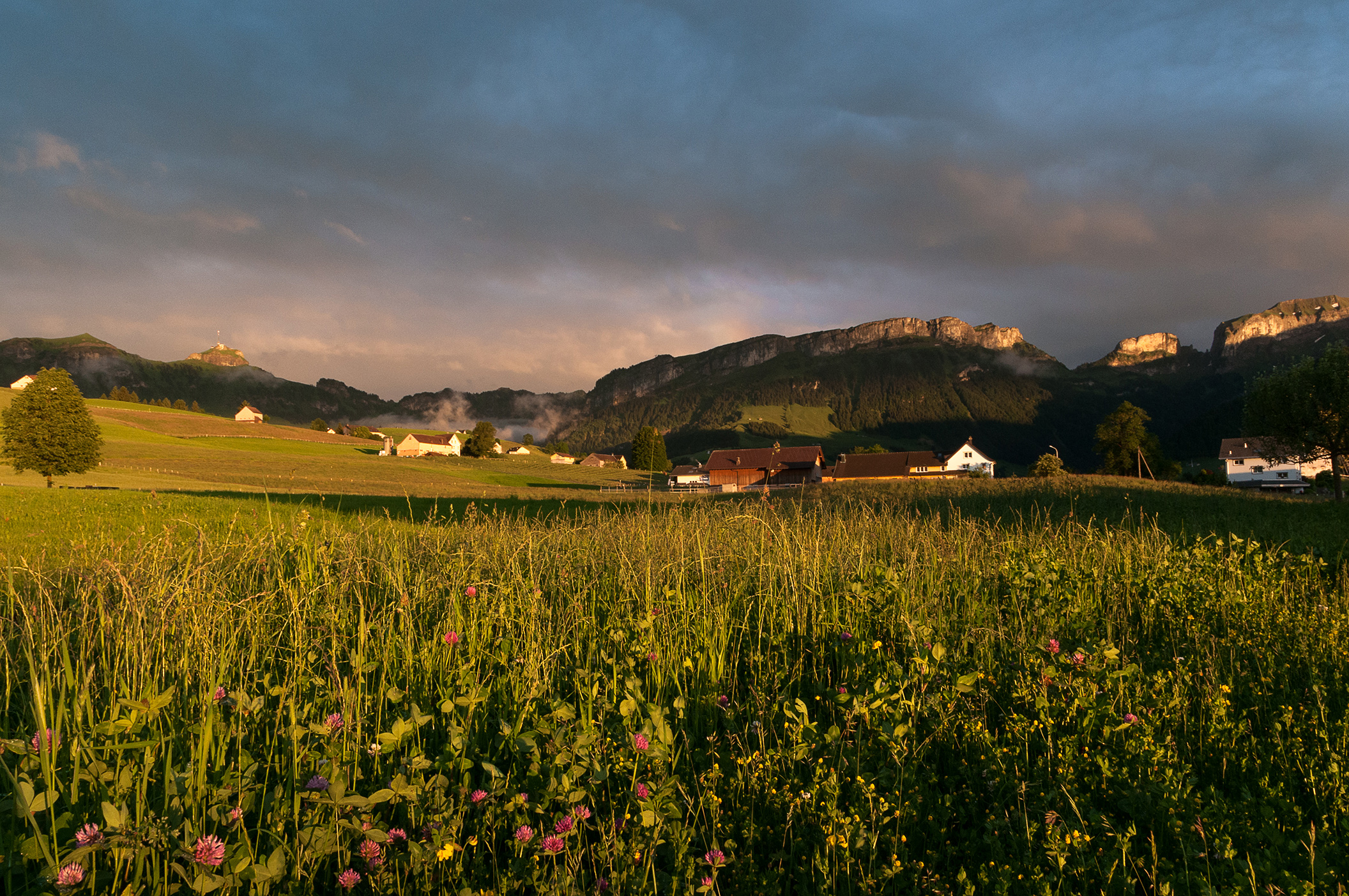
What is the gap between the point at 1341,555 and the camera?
8531 mm

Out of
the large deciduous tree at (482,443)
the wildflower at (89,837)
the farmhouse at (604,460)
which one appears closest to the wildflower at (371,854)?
the wildflower at (89,837)

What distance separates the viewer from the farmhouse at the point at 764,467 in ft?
273

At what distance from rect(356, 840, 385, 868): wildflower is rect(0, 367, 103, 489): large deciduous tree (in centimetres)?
4826

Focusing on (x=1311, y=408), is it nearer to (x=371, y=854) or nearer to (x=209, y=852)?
(x=371, y=854)

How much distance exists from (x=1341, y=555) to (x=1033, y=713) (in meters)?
8.71

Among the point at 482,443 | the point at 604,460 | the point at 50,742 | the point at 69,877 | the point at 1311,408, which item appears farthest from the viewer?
the point at 604,460

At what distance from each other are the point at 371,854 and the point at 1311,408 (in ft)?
134

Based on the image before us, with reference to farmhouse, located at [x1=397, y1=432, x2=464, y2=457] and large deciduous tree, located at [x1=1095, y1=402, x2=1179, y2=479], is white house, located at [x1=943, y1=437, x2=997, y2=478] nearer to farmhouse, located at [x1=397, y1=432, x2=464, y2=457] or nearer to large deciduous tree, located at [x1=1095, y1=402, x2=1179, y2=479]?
large deciduous tree, located at [x1=1095, y1=402, x2=1179, y2=479]

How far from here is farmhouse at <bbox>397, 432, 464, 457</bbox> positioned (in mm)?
118125

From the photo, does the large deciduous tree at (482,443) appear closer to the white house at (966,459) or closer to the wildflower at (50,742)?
the white house at (966,459)

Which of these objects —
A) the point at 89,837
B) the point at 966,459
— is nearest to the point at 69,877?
the point at 89,837

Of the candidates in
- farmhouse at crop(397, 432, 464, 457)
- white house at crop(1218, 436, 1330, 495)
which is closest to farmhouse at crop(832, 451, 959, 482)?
white house at crop(1218, 436, 1330, 495)

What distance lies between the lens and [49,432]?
1470 inches

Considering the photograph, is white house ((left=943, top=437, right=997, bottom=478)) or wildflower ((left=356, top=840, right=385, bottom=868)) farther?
white house ((left=943, top=437, right=997, bottom=478))
